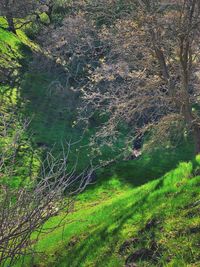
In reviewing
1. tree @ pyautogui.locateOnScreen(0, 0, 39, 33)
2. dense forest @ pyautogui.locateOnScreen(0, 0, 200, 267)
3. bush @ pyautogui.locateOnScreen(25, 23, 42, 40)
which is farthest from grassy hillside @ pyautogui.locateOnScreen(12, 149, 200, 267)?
bush @ pyautogui.locateOnScreen(25, 23, 42, 40)

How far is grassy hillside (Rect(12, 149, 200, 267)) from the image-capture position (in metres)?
9.16

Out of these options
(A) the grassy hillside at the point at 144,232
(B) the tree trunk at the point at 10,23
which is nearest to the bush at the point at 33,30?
(B) the tree trunk at the point at 10,23

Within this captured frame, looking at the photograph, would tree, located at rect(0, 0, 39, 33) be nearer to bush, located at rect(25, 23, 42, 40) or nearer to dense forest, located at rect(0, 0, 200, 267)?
dense forest, located at rect(0, 0, 200, 267)

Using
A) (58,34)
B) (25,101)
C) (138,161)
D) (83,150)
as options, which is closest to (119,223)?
(138,161)

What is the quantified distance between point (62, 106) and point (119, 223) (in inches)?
1107

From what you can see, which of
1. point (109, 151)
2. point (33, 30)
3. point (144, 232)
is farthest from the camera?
point (33, 30)

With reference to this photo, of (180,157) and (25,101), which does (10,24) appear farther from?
(180,157)

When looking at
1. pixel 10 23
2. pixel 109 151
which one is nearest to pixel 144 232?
pixel 109 151

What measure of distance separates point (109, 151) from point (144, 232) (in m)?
22.0

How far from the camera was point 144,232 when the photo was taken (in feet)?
33.6

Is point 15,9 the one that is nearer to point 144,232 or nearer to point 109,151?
point 109,151

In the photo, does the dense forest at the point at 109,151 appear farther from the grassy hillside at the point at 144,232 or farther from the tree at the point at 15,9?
the tree at the point at 15,9

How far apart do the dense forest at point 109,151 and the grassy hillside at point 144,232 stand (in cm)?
3

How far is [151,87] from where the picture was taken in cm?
2086
